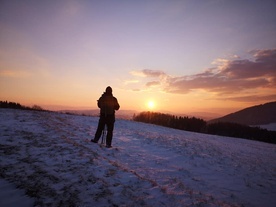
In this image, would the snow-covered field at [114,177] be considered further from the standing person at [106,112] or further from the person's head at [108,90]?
the person's head at [108,90]

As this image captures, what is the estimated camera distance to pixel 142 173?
6.19 metres

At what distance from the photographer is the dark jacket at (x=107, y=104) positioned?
9.48m

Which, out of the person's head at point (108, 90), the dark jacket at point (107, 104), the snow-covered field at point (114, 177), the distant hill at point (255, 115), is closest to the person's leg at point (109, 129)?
the dark jacket at point (107, 104)

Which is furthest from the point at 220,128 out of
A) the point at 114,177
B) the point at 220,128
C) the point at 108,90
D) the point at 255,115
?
the point at 255,115

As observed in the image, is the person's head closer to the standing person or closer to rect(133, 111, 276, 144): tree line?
the standing person

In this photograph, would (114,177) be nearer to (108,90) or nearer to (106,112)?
(106,112)

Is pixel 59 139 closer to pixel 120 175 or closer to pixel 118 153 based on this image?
pixel 118 153

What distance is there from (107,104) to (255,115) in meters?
118

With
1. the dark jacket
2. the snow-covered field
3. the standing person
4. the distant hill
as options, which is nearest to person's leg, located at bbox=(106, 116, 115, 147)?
the standing person

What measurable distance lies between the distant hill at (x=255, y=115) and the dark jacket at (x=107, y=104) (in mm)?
98628

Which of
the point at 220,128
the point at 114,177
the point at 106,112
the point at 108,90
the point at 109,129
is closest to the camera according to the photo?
the point at 114,177

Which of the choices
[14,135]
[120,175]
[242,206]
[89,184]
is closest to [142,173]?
[120,175]

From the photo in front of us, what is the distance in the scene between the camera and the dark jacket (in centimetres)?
948

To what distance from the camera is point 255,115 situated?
104938 millimetres
